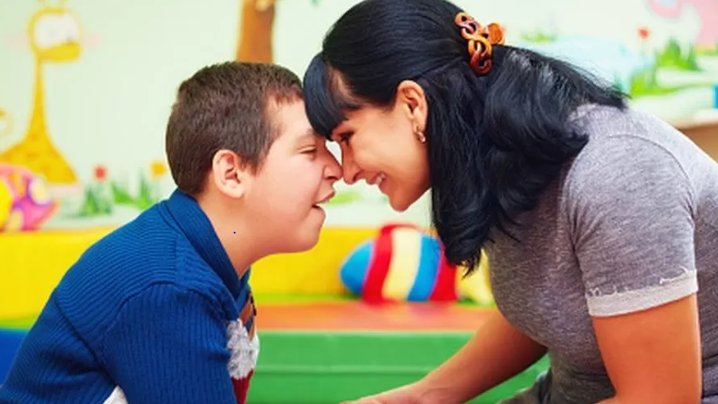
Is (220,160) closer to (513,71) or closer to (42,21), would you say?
(513,71)

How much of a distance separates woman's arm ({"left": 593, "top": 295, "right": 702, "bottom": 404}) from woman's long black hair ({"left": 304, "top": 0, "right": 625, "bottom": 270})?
0.19m

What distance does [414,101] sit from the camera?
1.14m

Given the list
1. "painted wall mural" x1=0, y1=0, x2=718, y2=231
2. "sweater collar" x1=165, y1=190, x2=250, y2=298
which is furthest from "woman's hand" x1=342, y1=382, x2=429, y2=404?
"painted wall mural" x1=0, y1=0, x2=718, y2=231

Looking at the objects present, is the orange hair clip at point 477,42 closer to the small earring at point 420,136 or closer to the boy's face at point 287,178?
the small earring at point 420,136

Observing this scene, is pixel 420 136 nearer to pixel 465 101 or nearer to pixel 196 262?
pixel 465 101

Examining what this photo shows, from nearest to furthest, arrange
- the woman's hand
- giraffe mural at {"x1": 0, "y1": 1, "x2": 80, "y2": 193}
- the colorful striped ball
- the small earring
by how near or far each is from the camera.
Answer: the small earring → the woman's hand → the colorful striped ball → giraffe mural at {"x1": 0, "y1": 1, "x2": 80, "y2": 193}

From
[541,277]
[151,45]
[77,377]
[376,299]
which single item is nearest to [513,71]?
[541,277]

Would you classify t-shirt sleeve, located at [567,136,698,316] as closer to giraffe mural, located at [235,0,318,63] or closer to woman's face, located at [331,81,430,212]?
woman's face, located at [331,81,430,212]

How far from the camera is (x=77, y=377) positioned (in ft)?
3.77

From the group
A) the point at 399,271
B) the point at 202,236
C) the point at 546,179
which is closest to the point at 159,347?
the point at 202,236

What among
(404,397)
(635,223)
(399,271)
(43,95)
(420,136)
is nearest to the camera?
(635,223)

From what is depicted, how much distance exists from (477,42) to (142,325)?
1.81ft

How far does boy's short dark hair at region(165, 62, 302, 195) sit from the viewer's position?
51.6 inches

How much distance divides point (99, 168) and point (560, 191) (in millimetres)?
2217
